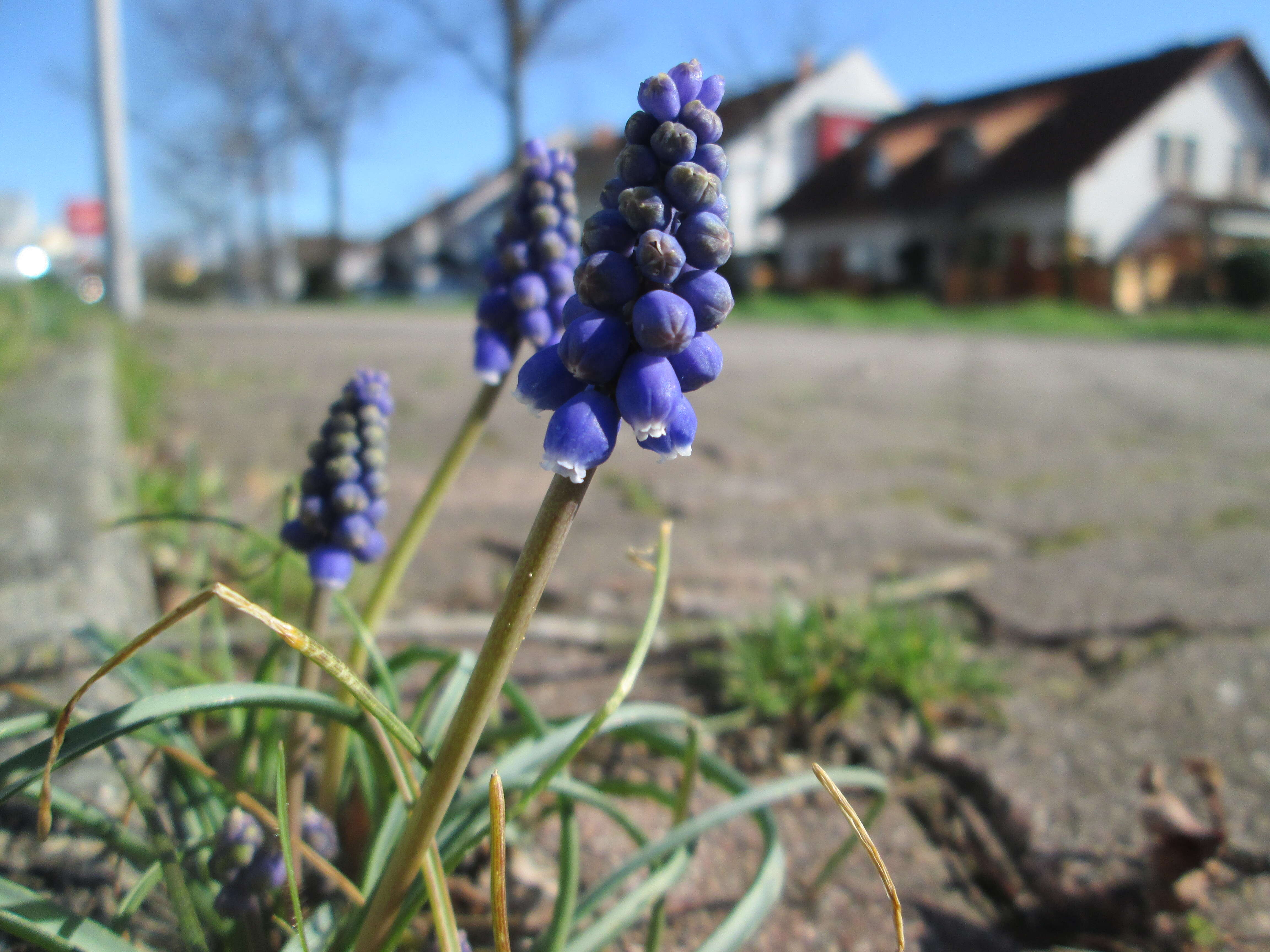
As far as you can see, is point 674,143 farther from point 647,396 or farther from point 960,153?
point 960,153

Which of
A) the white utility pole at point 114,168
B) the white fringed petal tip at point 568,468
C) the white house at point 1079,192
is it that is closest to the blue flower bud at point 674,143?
the white fringed petal tip at point 568,468

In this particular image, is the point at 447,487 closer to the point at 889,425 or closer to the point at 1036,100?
the point at 889,425

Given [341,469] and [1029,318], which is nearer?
[341,469]

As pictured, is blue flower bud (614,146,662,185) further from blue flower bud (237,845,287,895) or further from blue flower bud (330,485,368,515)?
blue flower bud (237,845,287,895)

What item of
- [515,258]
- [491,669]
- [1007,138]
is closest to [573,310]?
[491,669]

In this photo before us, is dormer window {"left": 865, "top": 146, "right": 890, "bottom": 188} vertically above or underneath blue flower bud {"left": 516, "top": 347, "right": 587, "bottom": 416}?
above

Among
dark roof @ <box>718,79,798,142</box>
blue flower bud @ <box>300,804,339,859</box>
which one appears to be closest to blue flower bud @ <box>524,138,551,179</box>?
blue flower bud @ <box>300,804,339,859</box>
